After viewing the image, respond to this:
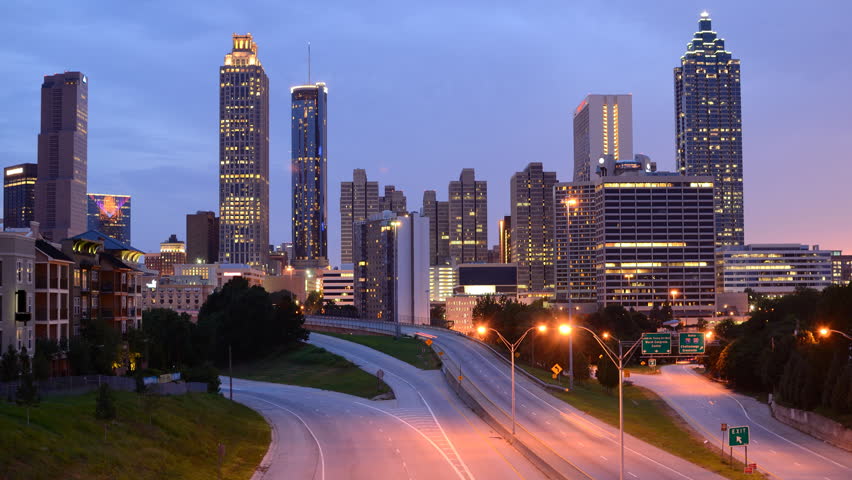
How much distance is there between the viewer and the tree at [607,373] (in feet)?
354

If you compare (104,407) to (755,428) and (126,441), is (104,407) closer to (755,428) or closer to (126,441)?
(126,441)

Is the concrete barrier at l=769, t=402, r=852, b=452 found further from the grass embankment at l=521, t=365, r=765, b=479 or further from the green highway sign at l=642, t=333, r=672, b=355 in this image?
the green highway sign at l=642, t=333, r=672, b=355

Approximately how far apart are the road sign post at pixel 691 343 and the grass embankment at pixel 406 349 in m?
53.8

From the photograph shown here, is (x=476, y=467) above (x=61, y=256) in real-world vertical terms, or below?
below

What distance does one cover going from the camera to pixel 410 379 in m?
109

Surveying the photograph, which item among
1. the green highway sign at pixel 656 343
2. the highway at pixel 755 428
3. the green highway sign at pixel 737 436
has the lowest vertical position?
the highway at pixel 755 428

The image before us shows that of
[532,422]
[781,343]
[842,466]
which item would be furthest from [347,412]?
[781,343]

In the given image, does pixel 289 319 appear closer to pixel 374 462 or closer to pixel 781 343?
pixel 781 343

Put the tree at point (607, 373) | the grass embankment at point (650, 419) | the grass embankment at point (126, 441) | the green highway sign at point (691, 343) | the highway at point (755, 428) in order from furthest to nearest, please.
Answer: the tree at point (607, 373)
the green highway sign at point (691, 343)
the grass embankment at point (650, 419)
the highway at point (755, 428)
the grass embankment at point (126, 441)

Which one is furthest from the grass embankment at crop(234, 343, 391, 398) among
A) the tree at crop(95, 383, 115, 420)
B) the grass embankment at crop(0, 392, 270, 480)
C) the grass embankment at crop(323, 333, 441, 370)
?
the tree at crop(95, 383, 115, 420)

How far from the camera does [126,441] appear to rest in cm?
4759

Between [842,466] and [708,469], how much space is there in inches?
519

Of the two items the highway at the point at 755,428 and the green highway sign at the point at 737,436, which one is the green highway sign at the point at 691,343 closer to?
the highway at the point at 755,428

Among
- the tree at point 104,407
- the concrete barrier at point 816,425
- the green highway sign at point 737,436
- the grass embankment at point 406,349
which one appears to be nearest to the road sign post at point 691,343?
the green highway sign at point 737,436
